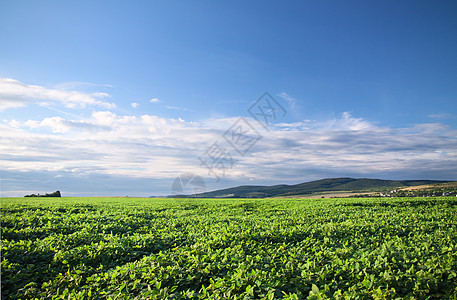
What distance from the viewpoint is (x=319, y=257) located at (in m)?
5.83

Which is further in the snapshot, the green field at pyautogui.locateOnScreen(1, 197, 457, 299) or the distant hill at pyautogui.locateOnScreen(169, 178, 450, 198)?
the distant hill at pyautogui.locateOnScreen(169, 178, 450, 198)

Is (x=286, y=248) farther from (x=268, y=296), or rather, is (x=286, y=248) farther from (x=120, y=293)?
(x=120, y=293)

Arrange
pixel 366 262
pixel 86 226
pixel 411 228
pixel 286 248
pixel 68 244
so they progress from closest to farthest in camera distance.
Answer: pixel 366 262 → pixel 286 248 → pixel 68 244 → pixel 411 228 → pixel 86 226

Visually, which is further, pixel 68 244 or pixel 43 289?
pixel 68 244

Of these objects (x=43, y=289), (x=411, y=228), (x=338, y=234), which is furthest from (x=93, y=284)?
(x=411, y=228)

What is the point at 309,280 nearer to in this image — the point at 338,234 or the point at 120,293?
the point at 120,293

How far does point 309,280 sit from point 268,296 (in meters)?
1.09

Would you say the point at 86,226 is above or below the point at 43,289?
above

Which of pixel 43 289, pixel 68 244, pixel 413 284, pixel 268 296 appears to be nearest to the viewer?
pixel 268 296

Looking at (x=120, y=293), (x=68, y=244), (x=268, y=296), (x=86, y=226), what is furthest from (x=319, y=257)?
(x=86, y=226)

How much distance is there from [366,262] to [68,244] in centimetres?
898

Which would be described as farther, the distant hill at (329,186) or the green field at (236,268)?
the distant hill at (329,186)

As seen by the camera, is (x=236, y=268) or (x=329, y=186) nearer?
(x=236, y=268)

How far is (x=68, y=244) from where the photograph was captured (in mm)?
8406
